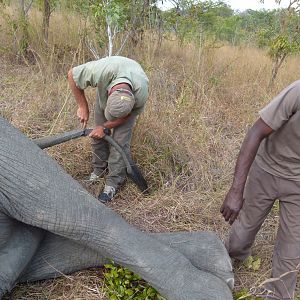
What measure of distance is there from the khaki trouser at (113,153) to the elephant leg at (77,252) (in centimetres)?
93

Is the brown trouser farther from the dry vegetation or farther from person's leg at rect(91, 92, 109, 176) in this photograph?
person's leg at rect(91, 92, 109, 176)

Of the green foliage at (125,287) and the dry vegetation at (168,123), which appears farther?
the dry vegetation at (168,123)

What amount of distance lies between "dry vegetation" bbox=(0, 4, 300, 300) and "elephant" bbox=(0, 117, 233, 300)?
28cm

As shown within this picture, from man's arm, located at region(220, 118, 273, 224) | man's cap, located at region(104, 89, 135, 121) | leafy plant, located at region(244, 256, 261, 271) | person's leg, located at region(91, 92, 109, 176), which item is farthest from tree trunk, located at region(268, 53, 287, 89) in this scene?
man's arm, located at region(220, 118, 273, 224)

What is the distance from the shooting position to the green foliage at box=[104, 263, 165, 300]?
1773 millimetres

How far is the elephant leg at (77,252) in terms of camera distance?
5.92 feet

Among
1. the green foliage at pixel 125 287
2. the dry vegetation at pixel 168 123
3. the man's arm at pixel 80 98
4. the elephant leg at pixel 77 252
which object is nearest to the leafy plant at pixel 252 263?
the dry vegetation at pixel 168 123

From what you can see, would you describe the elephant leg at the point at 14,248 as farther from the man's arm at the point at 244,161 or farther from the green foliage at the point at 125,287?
the man's arm at the point at 244,161

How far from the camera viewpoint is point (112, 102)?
8.04ft

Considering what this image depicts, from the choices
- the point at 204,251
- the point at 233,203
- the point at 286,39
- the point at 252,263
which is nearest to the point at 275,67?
the point at 286,39

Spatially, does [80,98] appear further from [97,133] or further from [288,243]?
[288,243]

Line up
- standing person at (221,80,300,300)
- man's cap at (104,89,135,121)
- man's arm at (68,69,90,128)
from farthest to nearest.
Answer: man's arm at (68,69,90,128), man's cap at (104,89,135,121), standing person at (221,80,300,300)

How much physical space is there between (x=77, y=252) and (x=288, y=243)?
0.93 meters

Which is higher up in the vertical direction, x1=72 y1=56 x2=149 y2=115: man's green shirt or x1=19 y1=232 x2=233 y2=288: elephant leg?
x1=72 y1=56 x2=149 y2=115: man's green shirt
